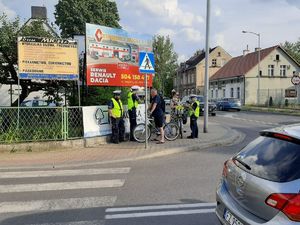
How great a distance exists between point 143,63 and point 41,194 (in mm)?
5994

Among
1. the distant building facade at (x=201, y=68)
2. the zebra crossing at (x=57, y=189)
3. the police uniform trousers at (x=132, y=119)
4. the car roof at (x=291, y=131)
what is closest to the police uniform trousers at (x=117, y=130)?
the police uniform trousers at (x=132, y=119)

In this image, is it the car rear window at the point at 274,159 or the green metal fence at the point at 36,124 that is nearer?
the car rear window at the point at 274,159

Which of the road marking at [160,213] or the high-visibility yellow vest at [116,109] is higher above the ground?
the high-visibility yellow vest at [116,109]

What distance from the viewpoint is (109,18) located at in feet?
148

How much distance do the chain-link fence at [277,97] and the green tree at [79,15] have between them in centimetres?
2136

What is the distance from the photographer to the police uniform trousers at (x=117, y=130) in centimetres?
1267

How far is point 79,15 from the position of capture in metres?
43.9

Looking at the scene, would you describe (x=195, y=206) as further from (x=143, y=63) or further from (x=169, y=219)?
(x=143, y=63)

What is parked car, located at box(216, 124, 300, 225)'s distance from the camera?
3141 millimetres

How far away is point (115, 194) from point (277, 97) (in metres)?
45.7

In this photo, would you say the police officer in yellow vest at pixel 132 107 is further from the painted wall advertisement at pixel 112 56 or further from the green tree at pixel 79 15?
the green tree at pixel 79 15

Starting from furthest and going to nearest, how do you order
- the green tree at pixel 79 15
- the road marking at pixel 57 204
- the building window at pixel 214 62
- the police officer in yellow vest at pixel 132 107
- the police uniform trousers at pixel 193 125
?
the building window at pixel 214 62 → the green tree at pixel 79 15 → the police uniform trousers at pixel 193 125 → the police officer in yellow vest at pixel 132 107 → the road marking at pixel 57 204

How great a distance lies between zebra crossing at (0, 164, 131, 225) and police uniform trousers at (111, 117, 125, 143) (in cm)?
380

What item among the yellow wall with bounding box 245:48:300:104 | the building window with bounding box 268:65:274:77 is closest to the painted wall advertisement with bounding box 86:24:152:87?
the yellow wall with bounding box 245:48:300:104
